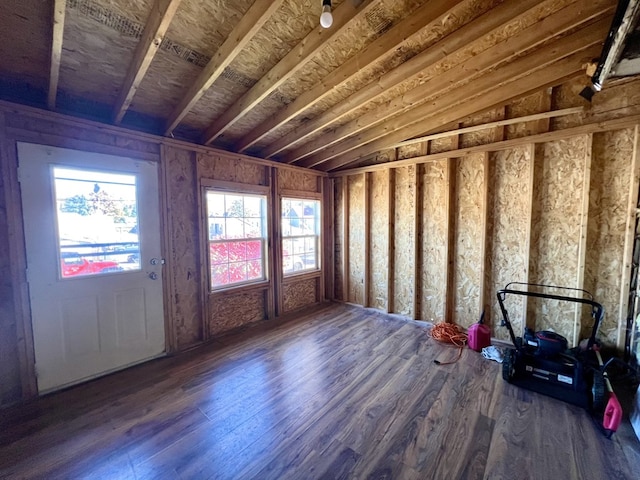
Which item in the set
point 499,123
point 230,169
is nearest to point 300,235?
point 230,169

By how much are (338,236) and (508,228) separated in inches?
111

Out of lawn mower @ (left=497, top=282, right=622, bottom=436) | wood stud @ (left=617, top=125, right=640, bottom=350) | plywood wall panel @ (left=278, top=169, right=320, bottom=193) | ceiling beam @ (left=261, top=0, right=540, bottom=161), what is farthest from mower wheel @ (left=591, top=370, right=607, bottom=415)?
plywood wall panel @ (left=278, top=169, right=320, bottom=193)

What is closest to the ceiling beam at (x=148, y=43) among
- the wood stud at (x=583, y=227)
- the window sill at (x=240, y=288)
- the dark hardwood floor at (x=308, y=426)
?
the window sill at (x=240, y=288)

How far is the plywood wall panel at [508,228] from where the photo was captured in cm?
322

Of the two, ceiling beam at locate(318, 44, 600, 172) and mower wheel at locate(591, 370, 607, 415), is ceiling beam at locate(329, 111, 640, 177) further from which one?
mower wheel at locate(591, 370, 607, 415)

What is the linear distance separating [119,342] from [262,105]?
311 cm

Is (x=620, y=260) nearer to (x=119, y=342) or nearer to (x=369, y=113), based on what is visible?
(x=369, y=113)

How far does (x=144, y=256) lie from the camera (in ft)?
9.64

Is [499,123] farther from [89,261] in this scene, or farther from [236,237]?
[89,261]

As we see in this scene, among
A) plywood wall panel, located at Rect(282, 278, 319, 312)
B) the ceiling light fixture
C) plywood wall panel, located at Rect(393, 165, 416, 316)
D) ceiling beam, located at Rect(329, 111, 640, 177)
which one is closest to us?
the ceiling light fixture

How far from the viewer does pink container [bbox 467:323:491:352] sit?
10.5ft

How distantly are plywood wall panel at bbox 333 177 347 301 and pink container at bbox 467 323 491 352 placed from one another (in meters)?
2.39

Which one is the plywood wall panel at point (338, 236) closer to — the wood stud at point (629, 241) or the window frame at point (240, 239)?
the window frame at point (240, 239)

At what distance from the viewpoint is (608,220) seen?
276cm
